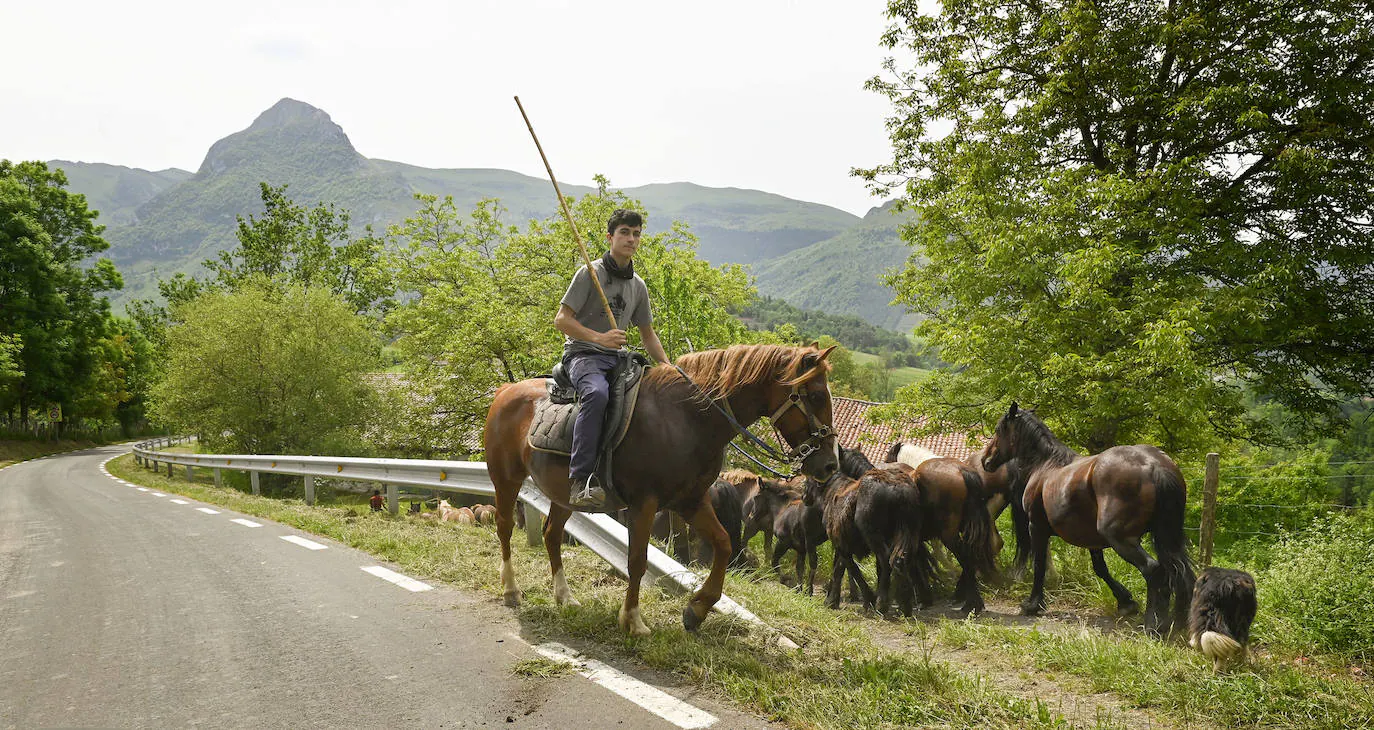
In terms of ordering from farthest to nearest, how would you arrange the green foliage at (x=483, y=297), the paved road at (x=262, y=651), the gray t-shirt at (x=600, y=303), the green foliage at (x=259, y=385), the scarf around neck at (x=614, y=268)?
1. the green foliage at (x=259, y=385)
2. the green foliage at (x=483, y=297)
3. the scarf around neck at (x=614, y=268)
4. the gray t-shirt at (x=600, y=303)
5. the paved road at (x=262, y=651)

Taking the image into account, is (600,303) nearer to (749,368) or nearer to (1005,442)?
(749,368)

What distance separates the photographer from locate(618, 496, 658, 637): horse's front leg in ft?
13.4

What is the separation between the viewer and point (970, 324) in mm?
12344

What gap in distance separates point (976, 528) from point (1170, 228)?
7084 millimetres

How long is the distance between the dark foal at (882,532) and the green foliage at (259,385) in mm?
24026

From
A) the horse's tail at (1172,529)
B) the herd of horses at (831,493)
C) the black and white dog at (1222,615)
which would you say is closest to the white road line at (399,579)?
the herd of horses at (831,493)

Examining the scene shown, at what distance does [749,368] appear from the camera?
13.5ft

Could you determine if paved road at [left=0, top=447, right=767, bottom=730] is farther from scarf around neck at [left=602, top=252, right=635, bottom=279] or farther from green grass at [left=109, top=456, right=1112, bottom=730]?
scarf around neck at [left=602, top=252, right=635, bottom=279]

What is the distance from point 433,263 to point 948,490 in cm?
2689

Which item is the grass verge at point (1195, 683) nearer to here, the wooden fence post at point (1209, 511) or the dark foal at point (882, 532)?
the dark foal at point (882, 532)

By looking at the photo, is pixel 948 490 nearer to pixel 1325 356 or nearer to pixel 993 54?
pixel 1325 356

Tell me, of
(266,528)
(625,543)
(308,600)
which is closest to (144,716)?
(308,600)

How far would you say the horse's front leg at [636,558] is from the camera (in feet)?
13.4

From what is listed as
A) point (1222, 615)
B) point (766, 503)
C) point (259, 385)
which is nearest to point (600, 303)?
point (1222, 615)
